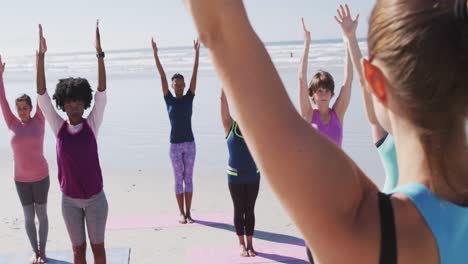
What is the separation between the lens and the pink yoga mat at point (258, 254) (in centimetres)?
543

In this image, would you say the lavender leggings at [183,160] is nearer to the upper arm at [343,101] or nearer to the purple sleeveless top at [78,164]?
the upper arm at [343,101]

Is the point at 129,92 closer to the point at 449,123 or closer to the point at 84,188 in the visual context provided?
the point at 84,188

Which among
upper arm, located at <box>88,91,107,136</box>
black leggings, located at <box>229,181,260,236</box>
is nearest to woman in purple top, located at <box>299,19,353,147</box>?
black leggings, located at <box>229,181,260,236</box>

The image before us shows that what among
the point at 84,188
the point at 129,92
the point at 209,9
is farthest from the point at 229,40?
the point at 129,92

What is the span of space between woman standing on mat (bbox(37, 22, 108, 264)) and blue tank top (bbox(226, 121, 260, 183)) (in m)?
1.52

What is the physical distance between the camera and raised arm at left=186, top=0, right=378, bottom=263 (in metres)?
0.69

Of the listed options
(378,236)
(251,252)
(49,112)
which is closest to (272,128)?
(378,236)

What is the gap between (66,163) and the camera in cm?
426

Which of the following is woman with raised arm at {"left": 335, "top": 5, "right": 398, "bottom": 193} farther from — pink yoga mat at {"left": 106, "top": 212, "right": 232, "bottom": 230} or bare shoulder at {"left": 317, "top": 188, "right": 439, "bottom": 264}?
pink yoga mat at {"left": 106, "top": 212, "right": 232, "bottom": 230}

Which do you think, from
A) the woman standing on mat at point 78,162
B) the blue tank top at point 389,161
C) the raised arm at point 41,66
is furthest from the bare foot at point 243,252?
the blue tank top at point 389,161

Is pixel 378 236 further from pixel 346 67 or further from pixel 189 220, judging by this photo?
pixel 189 220

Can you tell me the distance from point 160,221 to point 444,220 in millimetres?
6166

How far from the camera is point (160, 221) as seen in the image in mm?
6777

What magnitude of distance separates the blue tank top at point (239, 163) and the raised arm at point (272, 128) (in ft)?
15.1
